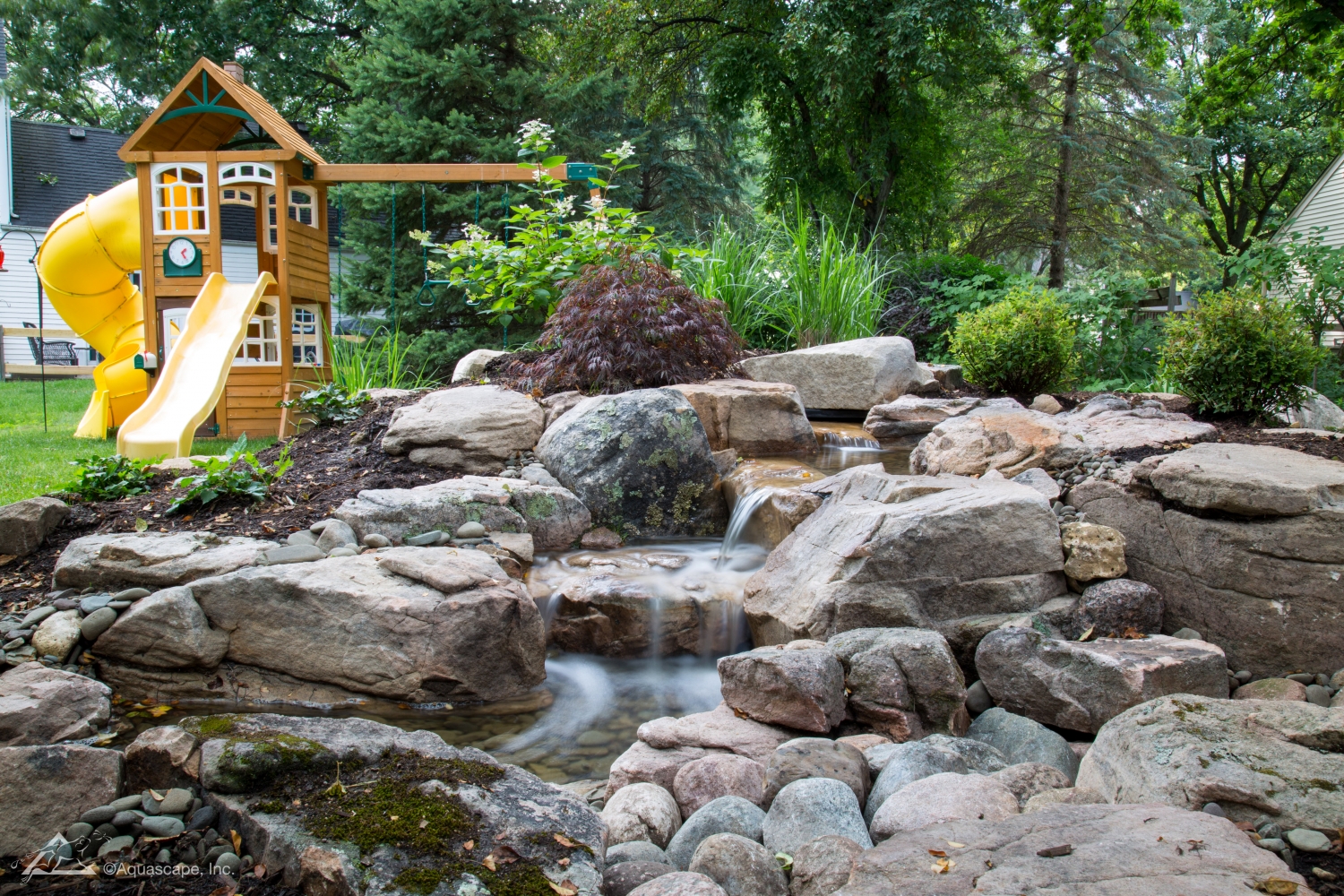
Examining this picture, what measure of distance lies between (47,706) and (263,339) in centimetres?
725

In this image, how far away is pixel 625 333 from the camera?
6500mm

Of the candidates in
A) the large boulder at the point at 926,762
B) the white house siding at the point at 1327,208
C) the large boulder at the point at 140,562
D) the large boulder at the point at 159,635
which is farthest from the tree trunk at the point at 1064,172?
the large boulder at the point at 159,635

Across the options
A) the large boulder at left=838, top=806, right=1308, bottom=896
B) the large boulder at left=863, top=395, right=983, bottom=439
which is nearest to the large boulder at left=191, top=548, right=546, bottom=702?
the large boulder at left=838, top=806, right=1308, bottom=896

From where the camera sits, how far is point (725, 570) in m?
4.68

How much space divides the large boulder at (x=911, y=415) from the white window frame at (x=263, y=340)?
668cm

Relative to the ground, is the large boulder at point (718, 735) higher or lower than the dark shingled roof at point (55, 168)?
lower

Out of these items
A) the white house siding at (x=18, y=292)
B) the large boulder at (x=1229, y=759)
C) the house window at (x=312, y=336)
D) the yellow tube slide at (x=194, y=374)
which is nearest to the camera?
the large boulder at (x=1229, y=759)

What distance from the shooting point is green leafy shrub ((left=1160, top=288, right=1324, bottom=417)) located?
→ 542cm

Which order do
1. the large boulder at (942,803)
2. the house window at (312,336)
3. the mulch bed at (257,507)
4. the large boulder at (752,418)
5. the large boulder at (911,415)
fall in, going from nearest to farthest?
the large boulder at (942,803) → the mulch bed at (257,507) → the large boulder at (752,418) → the large boulder at (911,415) → the house window at (312,336)

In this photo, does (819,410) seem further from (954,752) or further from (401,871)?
(401,871)

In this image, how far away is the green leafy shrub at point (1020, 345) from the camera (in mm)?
7223

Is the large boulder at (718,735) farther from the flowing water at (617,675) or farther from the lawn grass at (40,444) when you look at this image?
the lawn grass at (40,444)

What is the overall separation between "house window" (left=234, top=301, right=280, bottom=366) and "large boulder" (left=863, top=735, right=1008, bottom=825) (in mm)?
8323

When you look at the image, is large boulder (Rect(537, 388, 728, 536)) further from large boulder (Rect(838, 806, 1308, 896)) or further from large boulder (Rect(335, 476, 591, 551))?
large boulder (Rect(838, 806, 1308, 896))
